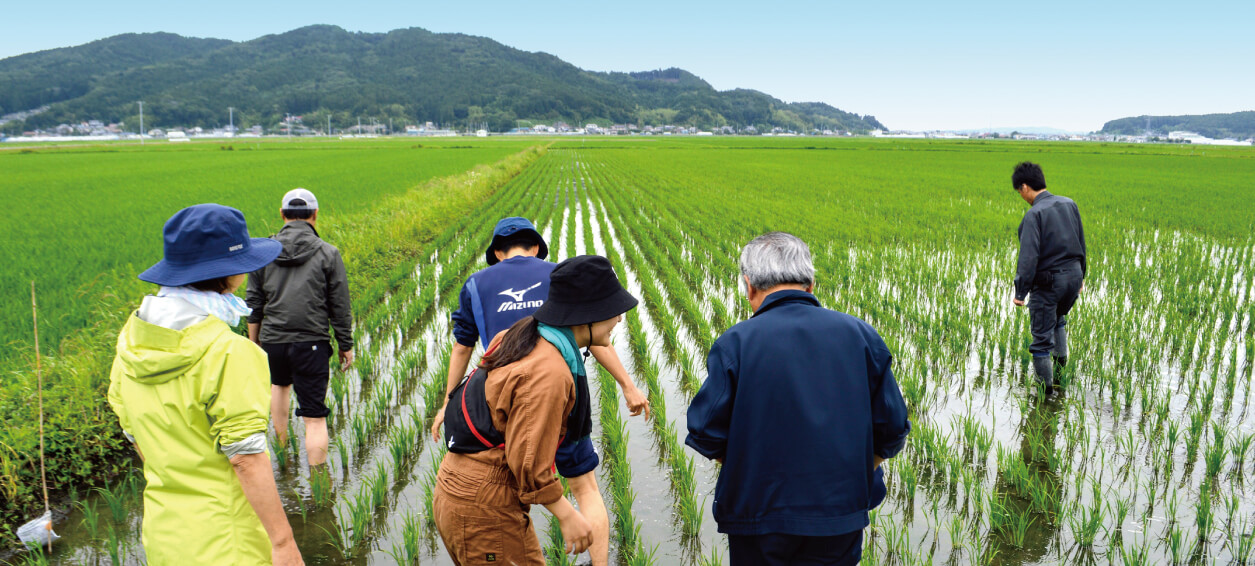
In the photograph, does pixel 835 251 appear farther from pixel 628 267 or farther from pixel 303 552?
pixel 303 552

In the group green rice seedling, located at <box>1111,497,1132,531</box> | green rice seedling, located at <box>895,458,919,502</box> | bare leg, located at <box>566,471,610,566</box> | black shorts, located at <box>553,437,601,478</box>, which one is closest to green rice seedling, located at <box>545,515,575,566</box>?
bare leg, located at <box>566,471,610,566</box>

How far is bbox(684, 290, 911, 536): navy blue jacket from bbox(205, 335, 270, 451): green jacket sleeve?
3.54ft

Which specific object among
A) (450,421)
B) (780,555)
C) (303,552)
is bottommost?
(303,552)

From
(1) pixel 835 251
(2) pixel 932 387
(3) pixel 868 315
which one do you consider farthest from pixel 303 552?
(1) pixel 835 251

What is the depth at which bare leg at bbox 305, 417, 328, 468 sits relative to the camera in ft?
11.8

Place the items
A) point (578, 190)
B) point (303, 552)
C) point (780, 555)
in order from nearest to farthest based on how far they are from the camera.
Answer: point (780, 555)
point (303, 552)
point (578, 190)

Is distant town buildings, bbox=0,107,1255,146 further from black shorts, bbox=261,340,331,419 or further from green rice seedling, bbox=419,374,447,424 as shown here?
black shorts, bbox=261,340,331,419

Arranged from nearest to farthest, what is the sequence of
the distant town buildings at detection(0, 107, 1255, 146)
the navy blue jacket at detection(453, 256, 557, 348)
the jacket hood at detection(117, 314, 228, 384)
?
the jacket hood at detection(117, 314, 228, 384), the navy blue jacket at detection(453, 256, 557, 348), the distant town buildings at detection(0, 107, 1255, 146)

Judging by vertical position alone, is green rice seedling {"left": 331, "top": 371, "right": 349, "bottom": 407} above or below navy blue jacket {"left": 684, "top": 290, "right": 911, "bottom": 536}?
below

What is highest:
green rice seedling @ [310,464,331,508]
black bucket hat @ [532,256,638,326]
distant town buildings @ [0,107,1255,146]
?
distant town buildings @ [0,107,1255,146]

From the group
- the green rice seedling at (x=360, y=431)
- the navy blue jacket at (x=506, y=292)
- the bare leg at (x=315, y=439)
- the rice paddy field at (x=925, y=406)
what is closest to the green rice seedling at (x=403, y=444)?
the rice paddy field at (x=925, y=406)

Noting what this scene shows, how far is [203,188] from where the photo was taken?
713 inches

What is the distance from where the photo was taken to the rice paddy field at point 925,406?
3.11m

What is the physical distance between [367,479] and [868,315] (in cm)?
505
